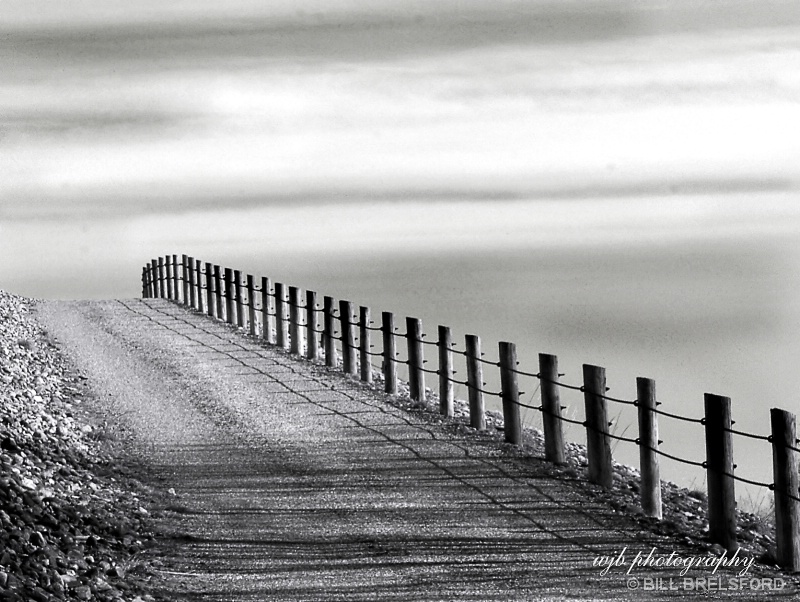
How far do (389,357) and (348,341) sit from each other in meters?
2.10

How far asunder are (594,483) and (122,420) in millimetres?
6851

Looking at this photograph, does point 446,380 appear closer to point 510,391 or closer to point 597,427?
point 510,391

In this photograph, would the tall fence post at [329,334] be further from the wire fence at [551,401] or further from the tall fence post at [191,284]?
the tall fence post at [191,284]

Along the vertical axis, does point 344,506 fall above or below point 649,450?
below

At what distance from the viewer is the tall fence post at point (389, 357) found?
61.1 ft

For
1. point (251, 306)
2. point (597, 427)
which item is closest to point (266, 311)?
point (251, 306)

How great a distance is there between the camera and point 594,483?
12.4 m

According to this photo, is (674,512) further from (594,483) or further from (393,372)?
(393,372)

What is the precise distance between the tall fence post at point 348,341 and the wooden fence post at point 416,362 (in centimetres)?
281

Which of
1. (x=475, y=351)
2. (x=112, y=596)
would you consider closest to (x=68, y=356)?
(x=475, y=351)

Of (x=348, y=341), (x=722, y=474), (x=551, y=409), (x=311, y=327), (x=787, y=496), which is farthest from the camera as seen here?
(x=311, y=327)

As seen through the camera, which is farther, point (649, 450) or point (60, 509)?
point (649, 450)

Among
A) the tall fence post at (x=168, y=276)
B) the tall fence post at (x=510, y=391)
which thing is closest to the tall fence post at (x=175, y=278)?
the tall fence post at (x=168, y=276)

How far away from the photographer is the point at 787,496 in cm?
973
